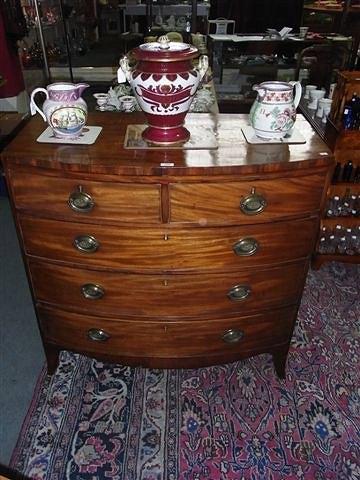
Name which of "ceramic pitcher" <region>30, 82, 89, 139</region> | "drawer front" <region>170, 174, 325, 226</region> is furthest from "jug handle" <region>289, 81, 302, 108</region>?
"ceramic pitcher" <region>30, 82, 89, 139</region>

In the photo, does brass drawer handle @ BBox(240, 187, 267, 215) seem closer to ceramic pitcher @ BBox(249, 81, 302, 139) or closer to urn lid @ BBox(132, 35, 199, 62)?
ceramic pitcher @ BBox(249, 81, 302, 139)

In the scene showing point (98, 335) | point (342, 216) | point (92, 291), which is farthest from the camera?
point (342, 216)

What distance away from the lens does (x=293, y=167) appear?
3.61 feet

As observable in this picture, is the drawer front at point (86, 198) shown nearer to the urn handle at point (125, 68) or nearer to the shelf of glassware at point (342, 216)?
the urn handle at point (125, 68)

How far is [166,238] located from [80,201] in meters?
0.26

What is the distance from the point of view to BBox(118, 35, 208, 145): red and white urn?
1042mm

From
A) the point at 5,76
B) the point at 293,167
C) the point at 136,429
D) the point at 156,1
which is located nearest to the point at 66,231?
the point at 293,167

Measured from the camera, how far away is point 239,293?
53.1 inches

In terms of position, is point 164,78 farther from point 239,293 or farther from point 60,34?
point 60,34

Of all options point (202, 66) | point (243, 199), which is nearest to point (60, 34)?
point (202, 66)

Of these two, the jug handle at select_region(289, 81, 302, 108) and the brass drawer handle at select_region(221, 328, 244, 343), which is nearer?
the jug handle at select_region(289, 81, 302, 108)

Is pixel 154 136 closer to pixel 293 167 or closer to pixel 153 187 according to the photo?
pixel 153 187

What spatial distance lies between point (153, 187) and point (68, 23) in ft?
12.0

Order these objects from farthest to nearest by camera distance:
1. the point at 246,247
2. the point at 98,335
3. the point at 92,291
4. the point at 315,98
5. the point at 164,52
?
the point at 315,98 → the point at 98,335 → the point at 92,291 → the point at 246,247 → the point at 164,52
